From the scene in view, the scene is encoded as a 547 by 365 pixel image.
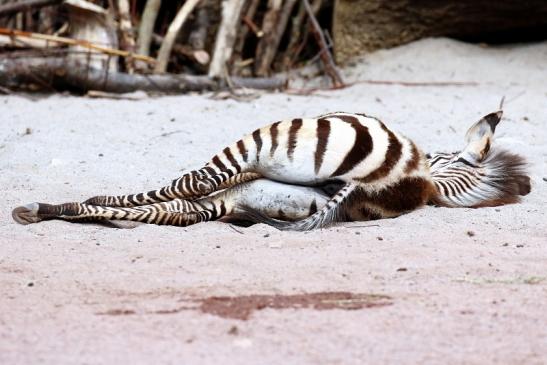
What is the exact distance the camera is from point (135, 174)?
691cm

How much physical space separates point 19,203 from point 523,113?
4720mm

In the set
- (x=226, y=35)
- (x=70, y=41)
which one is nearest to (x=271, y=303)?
(x=70, y=41)

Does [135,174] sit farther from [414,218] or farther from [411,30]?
[411,30]

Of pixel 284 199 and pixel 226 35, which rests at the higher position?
pixel 284 199

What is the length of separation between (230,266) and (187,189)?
4.40ft

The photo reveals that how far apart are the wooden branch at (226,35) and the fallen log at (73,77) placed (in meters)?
0.52

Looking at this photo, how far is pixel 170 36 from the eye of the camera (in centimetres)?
1012

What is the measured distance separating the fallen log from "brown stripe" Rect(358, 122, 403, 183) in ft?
13.8

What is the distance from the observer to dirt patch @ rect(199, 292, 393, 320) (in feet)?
12.4

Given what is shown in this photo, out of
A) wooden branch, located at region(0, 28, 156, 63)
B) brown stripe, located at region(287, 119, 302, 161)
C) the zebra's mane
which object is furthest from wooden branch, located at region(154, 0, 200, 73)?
brown stripe, located at region(287, 119, 302, 161)

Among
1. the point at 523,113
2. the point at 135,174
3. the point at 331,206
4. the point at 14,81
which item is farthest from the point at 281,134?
the point at 14,81

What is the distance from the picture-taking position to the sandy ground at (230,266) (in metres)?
3.39

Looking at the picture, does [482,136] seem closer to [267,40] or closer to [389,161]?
[389,161]

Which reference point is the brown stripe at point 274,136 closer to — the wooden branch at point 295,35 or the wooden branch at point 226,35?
the wooden branch at point 226,35
